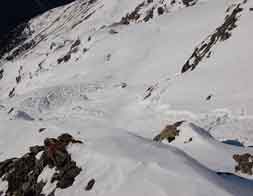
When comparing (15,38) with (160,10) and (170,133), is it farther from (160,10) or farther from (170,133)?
(170,133)

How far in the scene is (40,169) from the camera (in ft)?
54.8

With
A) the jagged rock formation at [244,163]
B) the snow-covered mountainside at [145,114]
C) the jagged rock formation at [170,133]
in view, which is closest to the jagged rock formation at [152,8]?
the snow-covered mountainside at [145,114]

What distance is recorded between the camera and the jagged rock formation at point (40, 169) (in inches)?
602

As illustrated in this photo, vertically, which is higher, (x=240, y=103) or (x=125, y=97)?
(x=240, y=103)

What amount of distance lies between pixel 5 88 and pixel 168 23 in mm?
55531

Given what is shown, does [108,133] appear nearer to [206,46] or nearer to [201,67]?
[201,67]

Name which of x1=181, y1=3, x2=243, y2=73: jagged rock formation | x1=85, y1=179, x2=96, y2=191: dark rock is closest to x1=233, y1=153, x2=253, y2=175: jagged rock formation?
x1=85, y1=179, x2=96, y2=191: dark rock

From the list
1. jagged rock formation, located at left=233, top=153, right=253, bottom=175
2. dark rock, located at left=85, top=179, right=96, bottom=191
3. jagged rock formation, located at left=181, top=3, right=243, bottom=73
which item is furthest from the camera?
jagged rock formation, located at left=181, top=3, right=243, bottom=73

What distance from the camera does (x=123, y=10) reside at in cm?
12006

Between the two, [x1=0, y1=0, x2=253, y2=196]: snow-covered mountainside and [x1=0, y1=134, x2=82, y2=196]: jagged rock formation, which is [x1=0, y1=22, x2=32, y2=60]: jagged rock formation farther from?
[x1=0, y1=134, x2=82, y2=196]: jagged rock formation

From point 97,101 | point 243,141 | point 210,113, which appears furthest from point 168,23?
point 243,141

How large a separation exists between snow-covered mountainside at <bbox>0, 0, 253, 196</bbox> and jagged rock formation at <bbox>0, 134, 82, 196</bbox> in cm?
5

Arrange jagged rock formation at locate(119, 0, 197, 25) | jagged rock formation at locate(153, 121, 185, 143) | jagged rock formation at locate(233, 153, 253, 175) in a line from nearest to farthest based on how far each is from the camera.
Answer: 1. jagged rock formation at locate(233, 153, 253, 175)
2. jagged rock formation at locate(153, 121, 185, 143)
3. jagged rock formation at locate(119, 0, 197, 25)

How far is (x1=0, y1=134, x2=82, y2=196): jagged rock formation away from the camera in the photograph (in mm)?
15281
